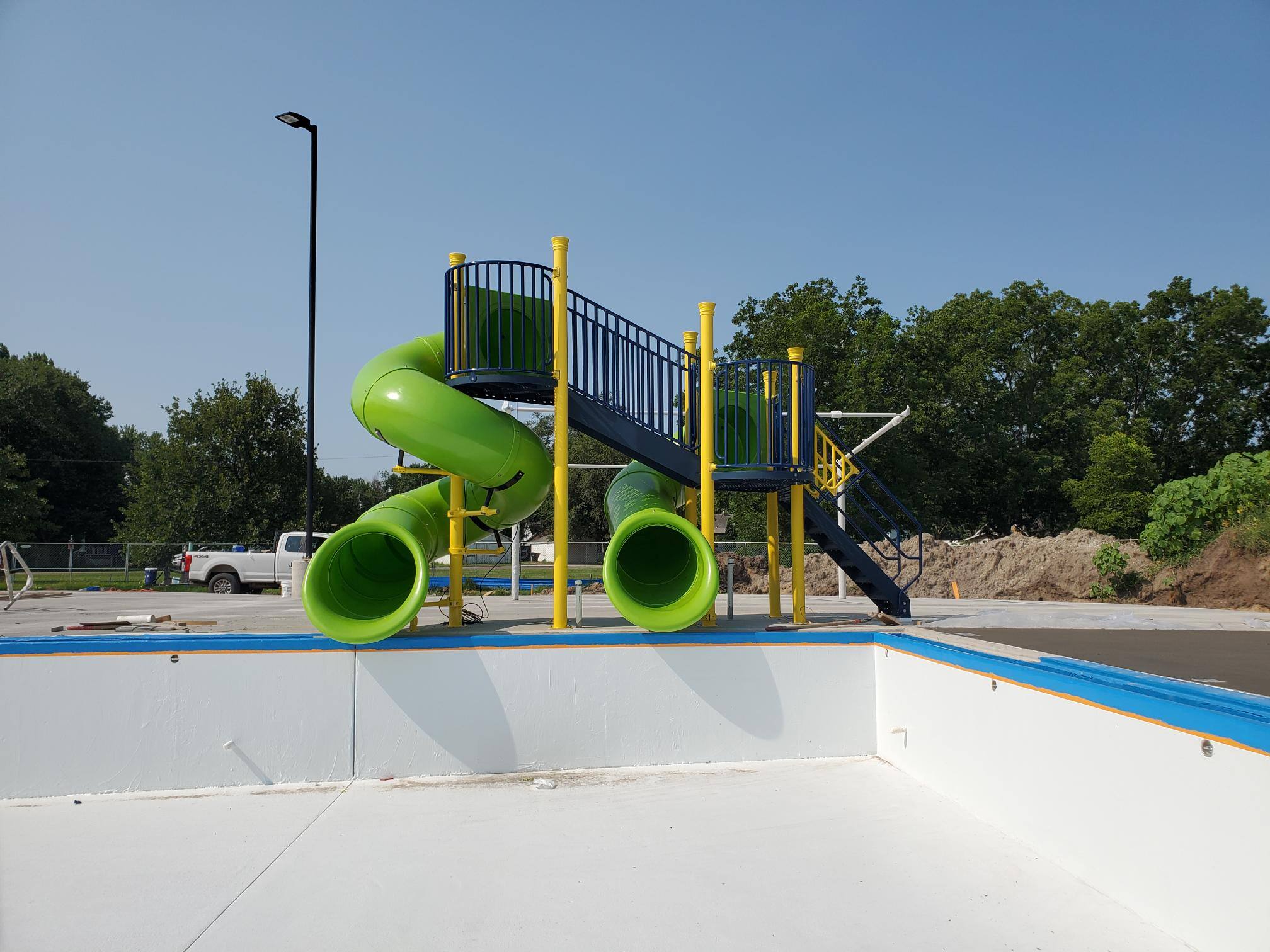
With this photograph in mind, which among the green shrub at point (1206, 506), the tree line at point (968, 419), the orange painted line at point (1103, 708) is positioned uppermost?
the tree line at point (968, 419)

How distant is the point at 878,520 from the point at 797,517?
29.4 m

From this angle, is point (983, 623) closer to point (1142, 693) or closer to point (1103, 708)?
point (1103, 708)

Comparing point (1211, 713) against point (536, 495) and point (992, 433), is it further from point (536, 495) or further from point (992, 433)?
point (992, 433)

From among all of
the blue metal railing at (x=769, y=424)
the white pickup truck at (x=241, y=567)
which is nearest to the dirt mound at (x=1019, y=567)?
the blue metal railing at (x=769, y=424)

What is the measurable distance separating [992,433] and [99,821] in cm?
4750

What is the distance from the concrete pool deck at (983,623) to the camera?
29.7 feet

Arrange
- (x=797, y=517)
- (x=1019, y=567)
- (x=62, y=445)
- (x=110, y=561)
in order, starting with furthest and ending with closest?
(x=62, y=445), (x=110, y=561), (x=1019, y=567), (x=797, y=517)

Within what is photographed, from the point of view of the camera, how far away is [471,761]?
7660 millimetres

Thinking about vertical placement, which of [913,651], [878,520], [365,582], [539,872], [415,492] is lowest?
[539,872]

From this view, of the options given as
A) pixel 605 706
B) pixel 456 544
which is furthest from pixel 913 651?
pixel 456 544

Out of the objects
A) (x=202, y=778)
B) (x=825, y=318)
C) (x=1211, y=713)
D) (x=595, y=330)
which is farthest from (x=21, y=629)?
(x=825, y=318)

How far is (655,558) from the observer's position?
981cm

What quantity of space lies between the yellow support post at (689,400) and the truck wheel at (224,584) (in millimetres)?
21211

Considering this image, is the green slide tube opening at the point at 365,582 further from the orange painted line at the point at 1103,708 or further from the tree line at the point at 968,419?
the tree line at the point at 968,419
